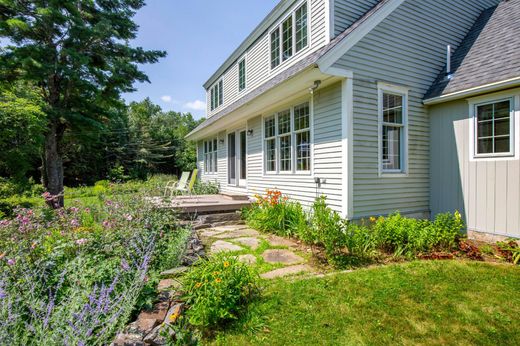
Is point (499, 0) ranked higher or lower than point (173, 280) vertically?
higher

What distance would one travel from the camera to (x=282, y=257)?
171 inches

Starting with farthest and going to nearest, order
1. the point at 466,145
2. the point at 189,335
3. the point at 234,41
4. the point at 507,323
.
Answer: the point at 234,41 < the point at 466,145 < the point at 507,323 < the point at 189,335

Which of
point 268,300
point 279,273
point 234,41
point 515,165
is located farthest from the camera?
point 234,41

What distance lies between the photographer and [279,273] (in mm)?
3705

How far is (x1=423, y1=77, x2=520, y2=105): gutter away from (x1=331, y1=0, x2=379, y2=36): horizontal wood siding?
248cm

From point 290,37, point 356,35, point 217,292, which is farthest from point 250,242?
point 290,37

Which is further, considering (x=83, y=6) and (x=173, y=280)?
(x=83, y=6)

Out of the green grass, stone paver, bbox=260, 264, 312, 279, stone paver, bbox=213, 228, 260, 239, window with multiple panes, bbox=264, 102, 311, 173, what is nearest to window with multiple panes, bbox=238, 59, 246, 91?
window with multiple panes, bbox=264, 102, 311, 173

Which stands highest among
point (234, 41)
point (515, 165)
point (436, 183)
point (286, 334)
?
point (234, 41)

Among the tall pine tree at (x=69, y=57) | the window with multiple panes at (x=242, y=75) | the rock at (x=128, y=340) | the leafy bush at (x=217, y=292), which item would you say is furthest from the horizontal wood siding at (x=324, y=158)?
the tall pine tree at (x=69, y=57)

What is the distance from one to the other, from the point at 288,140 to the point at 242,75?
15.8 feet

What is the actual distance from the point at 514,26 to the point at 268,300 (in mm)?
7631

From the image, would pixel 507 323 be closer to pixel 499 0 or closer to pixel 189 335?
pixel 189 335

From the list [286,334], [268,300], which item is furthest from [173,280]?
[286,334]
